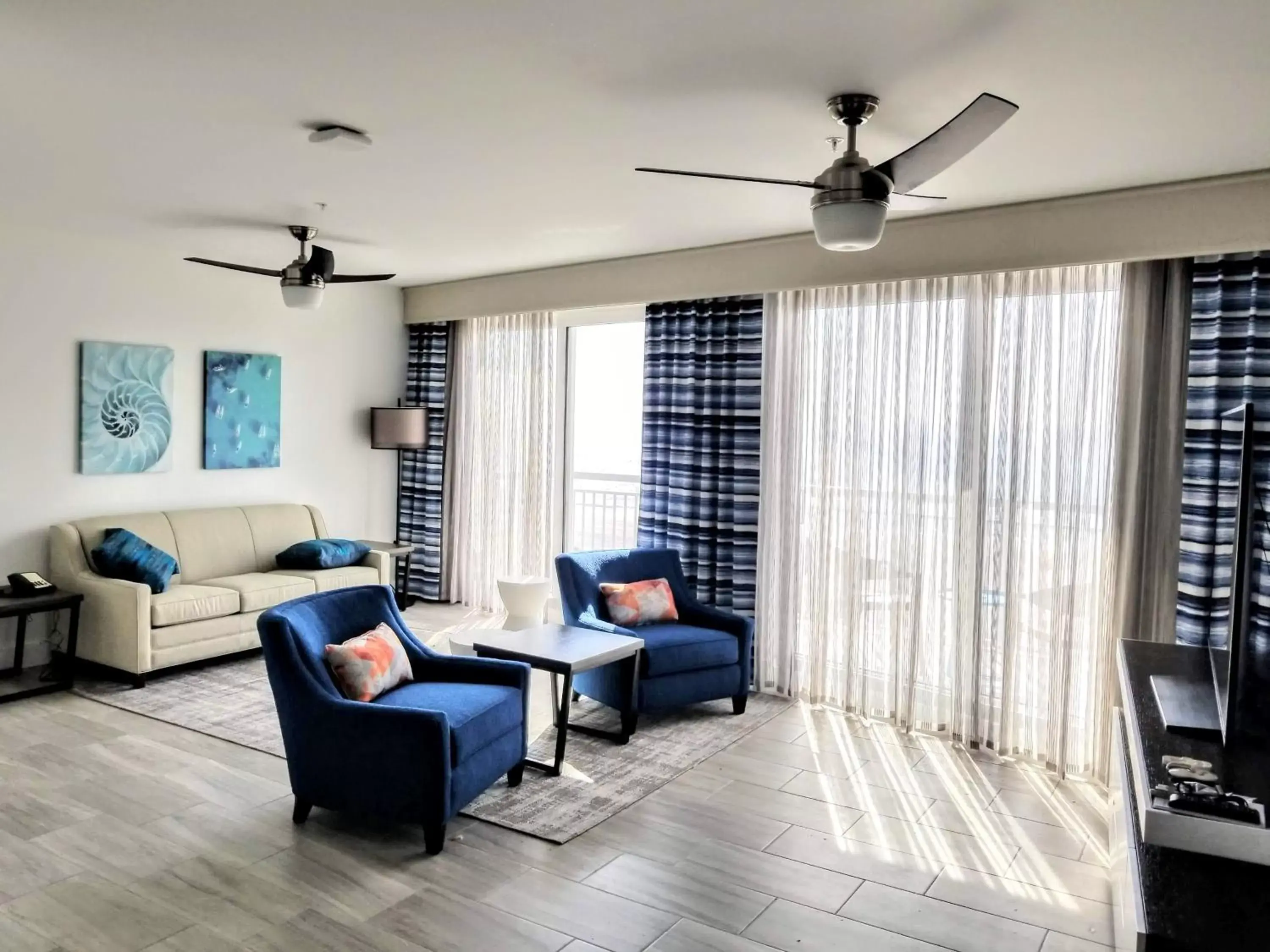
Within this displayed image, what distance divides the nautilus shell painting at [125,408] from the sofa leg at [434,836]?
12.0 feet

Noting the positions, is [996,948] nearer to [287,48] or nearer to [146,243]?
[287,48]

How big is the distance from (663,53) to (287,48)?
1.07m

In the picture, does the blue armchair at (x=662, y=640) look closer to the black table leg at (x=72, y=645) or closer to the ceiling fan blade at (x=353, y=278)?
the ceiling fan blade at (x=353, y=278)

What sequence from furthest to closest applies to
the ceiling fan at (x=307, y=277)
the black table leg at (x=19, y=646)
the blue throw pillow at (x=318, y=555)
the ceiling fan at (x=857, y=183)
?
the blue throw pillow at (x=318, y=555), the black table leg at (x=19, y=646), the ceiling fan at (x=307, y=277), the ceiling fan at (x=857, y=183)

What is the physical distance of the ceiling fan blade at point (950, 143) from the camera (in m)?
2.34

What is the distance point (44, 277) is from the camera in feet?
17.5

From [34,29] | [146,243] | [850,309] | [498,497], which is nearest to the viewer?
[34,29]

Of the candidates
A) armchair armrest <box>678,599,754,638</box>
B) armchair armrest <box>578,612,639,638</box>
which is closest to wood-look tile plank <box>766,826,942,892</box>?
armchair armrest <box>578,612,639,638</box>

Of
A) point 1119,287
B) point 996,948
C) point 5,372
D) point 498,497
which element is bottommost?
point 996,948

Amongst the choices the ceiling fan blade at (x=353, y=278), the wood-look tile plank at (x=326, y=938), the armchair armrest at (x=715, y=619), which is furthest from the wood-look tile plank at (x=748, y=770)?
the ceiling fan blade at (x=353, y=278)

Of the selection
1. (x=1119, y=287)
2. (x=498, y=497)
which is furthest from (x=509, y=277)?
(x=1119, y=287)

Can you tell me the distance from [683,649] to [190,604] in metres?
2.88

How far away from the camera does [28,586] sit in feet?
16.6

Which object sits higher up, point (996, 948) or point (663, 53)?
point (663, 53)
